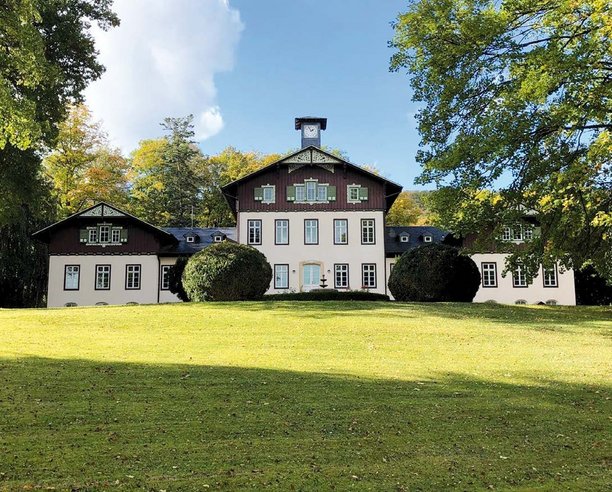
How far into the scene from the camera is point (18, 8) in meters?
9.37

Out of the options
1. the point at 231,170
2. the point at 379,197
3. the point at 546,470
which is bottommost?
the point at 546,470

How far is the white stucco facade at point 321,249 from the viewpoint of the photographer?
33.2 metres

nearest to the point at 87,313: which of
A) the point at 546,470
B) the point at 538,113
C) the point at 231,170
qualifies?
the point at 538,113

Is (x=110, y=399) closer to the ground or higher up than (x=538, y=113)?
closer to the ground

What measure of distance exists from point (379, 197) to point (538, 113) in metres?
19.1

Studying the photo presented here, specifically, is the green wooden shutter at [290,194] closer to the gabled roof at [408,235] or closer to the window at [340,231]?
the window at [340,231]

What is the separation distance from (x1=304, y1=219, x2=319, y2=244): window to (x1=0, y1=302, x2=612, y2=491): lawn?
63.5ft

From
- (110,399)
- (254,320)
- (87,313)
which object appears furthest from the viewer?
(87,313)

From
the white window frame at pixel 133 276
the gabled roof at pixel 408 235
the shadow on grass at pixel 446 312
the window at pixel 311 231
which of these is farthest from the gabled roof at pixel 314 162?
the shadow on grass at pixel 446 312

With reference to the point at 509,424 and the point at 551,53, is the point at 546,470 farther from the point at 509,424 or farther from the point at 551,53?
the point at 551,53

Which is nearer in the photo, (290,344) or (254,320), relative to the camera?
(290,344)

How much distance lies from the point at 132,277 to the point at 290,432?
3030 cm

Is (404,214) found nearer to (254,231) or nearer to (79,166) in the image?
(254,231)

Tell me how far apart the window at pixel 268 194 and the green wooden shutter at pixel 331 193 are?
3.31 m
